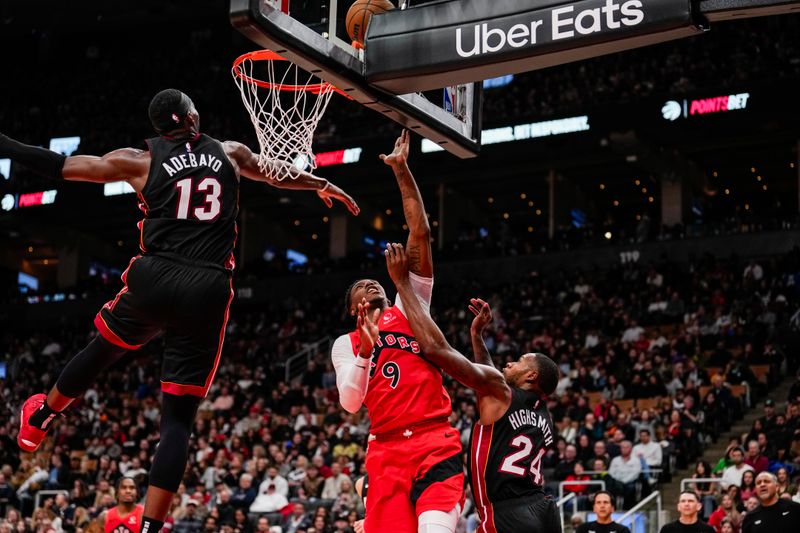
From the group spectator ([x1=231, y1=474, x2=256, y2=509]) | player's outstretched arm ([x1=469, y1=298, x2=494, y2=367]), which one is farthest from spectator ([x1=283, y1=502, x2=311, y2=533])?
player's outstretched arm ([x1=469, y1=298, x2=494, y2=367])

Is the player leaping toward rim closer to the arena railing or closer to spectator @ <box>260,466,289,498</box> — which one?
the arena railing

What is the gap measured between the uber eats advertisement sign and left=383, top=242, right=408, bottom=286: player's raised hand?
97cm

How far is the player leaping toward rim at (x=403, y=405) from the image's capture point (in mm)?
5062

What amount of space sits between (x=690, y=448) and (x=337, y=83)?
11.3 metres

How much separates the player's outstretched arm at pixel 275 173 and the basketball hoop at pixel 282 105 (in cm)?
47

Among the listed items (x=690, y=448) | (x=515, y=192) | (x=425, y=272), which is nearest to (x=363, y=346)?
(x=425, y=272)

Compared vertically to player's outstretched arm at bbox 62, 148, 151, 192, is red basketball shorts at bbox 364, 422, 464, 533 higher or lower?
lower

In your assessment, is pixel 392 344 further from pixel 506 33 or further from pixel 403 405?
pixel 506 33

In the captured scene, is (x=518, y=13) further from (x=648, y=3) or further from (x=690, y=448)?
(x=690, y=448)

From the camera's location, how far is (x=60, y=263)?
35656mm

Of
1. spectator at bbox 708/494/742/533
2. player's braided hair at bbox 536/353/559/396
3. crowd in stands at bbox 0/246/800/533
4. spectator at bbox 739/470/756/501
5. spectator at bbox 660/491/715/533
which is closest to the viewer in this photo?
player's braided hair at bbox 536/353/559/396

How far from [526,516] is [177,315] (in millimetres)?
2093

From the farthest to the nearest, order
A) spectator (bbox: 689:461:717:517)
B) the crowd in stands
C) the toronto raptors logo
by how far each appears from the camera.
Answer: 1. the crowd in stands
2. spectator (bbox: 689:461:717:517)
3. the toronto raptors logo

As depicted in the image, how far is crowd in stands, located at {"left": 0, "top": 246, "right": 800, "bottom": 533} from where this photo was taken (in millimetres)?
14695
